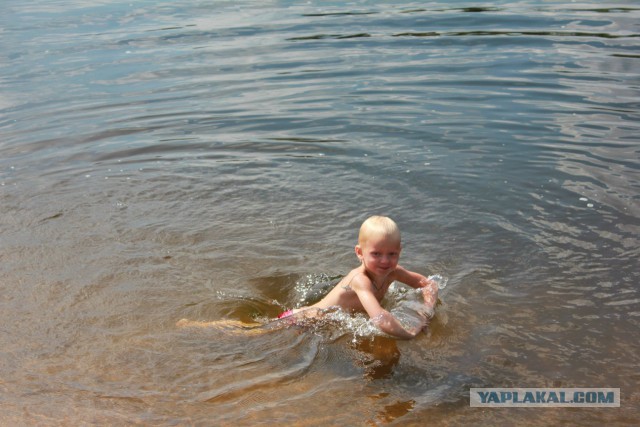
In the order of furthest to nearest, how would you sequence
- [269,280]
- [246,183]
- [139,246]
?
[246,183] < [139,246] < [269,280]

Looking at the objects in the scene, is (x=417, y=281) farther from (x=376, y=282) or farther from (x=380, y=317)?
(x=380, y=317)

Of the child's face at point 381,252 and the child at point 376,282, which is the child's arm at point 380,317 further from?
the child's face at point 381,252

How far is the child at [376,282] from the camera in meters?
5.60

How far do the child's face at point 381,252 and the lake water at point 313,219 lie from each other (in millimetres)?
483

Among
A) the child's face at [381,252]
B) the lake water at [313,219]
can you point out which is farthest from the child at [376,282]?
the lake water at [313,219]

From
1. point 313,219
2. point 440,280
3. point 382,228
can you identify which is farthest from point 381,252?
point 313,219

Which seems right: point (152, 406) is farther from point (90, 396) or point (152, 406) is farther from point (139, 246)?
point (139, 246)

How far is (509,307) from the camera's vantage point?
5875 mm

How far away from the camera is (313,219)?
7605 mm

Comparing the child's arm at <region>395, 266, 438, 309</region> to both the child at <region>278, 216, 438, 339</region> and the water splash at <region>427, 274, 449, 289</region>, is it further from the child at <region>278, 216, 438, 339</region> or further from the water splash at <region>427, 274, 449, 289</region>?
the water splash at <region>427, 274, 449, 289</region>

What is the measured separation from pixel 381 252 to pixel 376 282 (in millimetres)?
443

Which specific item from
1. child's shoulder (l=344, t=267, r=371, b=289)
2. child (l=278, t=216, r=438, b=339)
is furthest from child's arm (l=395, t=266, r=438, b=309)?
child's shoulder (l=344, t=267, r=371, b=289)

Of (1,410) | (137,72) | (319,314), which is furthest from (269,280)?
(137,72)

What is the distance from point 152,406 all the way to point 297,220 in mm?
3125
